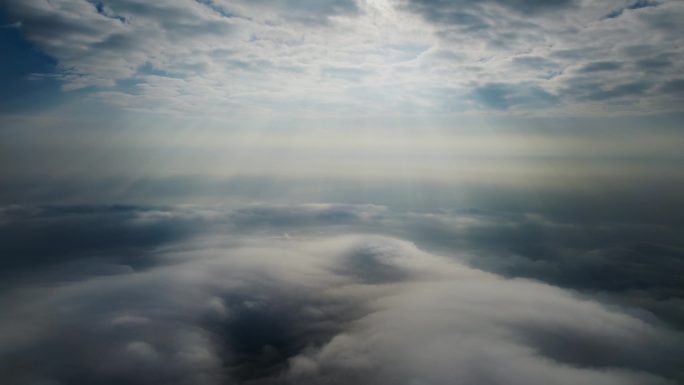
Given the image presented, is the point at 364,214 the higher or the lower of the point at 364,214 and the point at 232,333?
the higher

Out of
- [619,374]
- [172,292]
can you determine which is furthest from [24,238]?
[619,374]

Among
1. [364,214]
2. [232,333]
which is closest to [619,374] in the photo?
[232,333]

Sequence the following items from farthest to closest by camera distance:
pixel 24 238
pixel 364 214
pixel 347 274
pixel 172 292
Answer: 1. pixel 364 214
2. pixel 24 238
3. pixel 347 274
4. pixel 172 292

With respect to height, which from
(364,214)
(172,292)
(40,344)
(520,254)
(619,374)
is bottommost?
(619,374)

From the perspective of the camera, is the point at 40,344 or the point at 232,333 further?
the point at 232,333

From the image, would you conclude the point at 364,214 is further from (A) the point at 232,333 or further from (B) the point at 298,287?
(A) the point at 232,333

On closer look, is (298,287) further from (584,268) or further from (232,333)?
(584,268)

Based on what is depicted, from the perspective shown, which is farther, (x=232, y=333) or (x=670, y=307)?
(x=670, y=307)

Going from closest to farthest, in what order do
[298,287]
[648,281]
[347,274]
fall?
[298,287] → [347,274] → [648,281]

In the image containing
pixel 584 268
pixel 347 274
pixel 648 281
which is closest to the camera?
pixel 347 274
